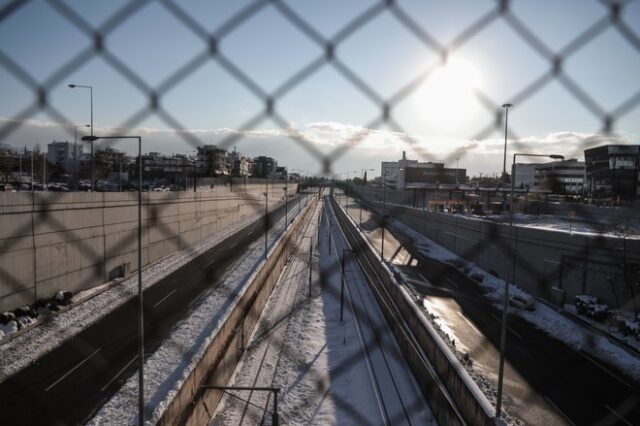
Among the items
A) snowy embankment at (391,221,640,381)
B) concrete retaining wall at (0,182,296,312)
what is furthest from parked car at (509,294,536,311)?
concrete retaining wall at (0,182,296,312)

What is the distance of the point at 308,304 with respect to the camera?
30.4 feet

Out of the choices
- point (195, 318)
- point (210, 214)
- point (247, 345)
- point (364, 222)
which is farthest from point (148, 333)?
point (364, 222)

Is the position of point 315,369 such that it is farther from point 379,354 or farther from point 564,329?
point 564,329

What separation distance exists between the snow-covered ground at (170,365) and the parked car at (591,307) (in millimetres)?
6099

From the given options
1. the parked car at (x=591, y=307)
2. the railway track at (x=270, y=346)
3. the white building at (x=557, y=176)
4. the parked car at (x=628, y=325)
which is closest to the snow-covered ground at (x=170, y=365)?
the railway track at (x=270, y=346)

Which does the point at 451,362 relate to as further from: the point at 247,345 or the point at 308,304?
the point at 308,304

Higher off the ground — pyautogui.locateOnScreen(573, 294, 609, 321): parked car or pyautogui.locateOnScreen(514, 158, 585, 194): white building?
pyautogui.locateOnScreen(514, 158, 585, 194): white building

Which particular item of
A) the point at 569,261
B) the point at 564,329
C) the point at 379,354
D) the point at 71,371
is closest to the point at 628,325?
the point at 564,329

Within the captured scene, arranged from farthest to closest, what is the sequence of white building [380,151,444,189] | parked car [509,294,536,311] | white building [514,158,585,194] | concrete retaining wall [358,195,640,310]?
white building [514,158,585,194] < parked car [509,294,536,311] < concrete retaining wall [358,195,640,310] < white building [380,151,444,189]

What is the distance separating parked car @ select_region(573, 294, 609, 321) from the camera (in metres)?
7.53

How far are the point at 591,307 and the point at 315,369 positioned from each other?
504 cm

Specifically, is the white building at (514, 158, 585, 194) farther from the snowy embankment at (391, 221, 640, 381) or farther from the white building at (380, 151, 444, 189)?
the white building at (380, 151, 444, 189)

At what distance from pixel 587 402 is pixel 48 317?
23.7ft

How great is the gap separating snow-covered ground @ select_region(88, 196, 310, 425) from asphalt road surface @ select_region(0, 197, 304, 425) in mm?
161
